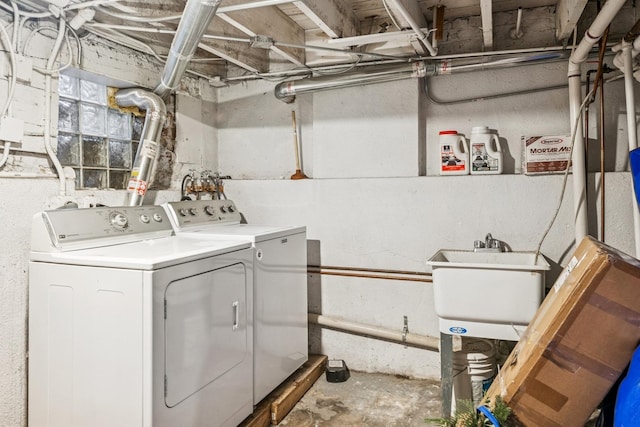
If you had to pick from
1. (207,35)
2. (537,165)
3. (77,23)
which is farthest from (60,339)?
(537,165)

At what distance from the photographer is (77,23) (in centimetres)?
212

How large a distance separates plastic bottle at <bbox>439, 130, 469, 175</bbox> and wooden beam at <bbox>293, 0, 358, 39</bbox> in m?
0.87

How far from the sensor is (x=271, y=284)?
241 centimetres

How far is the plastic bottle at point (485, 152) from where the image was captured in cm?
259

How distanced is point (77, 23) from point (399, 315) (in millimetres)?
2425

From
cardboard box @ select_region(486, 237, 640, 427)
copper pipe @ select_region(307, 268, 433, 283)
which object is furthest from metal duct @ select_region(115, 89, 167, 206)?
cardboard box @ select_region(486, 237, 640, 427)

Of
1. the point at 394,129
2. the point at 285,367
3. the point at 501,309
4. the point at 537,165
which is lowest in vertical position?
the point at 285,367

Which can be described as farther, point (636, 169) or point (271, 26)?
point (271, 26)

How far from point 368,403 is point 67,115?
2320 millimetres

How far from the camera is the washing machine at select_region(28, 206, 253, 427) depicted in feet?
5.23

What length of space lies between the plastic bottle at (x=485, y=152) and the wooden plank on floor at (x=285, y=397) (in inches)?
63.2

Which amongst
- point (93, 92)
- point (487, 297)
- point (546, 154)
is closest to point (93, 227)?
point (93, 92)

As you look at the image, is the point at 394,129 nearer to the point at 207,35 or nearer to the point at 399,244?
the point at 399,244

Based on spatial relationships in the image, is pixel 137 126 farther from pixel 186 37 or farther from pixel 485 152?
pixel 485 152
